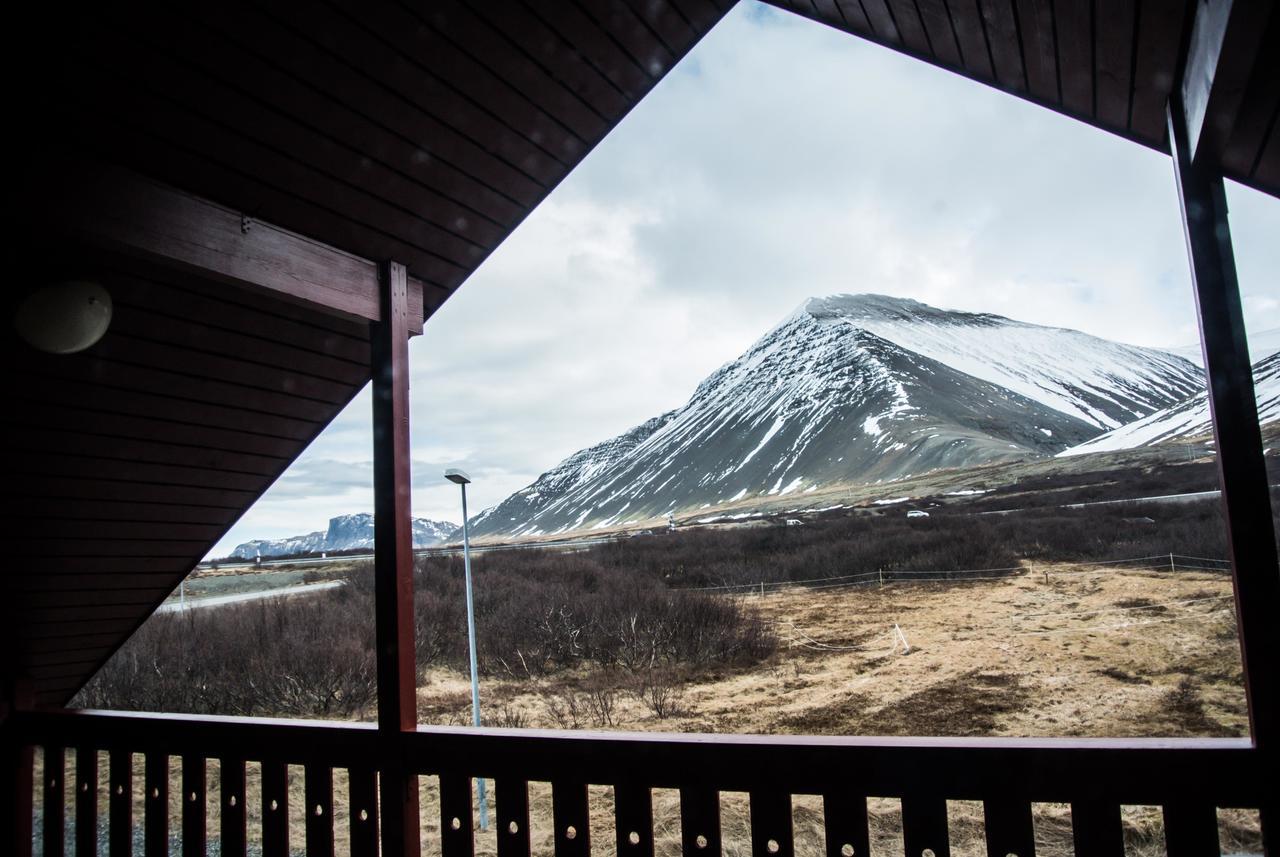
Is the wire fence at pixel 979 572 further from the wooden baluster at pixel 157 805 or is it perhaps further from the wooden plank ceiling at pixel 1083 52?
the wooden plank ceiling at pixel 1083 52

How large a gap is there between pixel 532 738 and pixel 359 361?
1.49m

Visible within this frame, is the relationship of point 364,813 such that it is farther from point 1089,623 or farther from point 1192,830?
point 1089,623

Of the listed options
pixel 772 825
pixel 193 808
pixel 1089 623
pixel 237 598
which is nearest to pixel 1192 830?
pixel 772 825

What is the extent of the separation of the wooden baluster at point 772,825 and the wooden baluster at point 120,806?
1.88 meters

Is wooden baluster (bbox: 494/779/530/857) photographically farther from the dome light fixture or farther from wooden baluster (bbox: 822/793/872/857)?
the dome light fixture

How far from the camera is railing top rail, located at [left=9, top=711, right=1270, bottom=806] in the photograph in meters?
1.28

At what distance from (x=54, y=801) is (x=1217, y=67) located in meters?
3.51

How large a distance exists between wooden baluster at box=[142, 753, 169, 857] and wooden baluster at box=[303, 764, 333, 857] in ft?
1.81

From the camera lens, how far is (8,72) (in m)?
1.57

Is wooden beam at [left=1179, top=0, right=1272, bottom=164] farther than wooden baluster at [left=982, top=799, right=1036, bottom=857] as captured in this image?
No

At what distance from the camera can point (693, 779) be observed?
153 centimetres

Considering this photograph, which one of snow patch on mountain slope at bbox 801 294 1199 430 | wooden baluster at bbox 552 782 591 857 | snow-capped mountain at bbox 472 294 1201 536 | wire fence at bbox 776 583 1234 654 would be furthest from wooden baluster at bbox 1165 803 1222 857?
snow patch on mountain slope at bbox 801 294 1199 430

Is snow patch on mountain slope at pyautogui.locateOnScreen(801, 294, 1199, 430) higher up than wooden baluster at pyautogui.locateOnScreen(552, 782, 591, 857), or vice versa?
snow patch on mountain slope at pyautogui.locateOnScreen(801, 294, 1199, 430)

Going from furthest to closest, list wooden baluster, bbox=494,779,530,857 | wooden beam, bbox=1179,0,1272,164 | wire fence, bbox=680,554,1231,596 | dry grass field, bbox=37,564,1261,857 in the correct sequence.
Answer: wire fence, bbox=680,554,1231,596 → dry grass field, bbox=37,564,1261,857 → wooden baluster, bbox=494,779,530,857 → wooden beam, bbox=1179,0,1272,164
